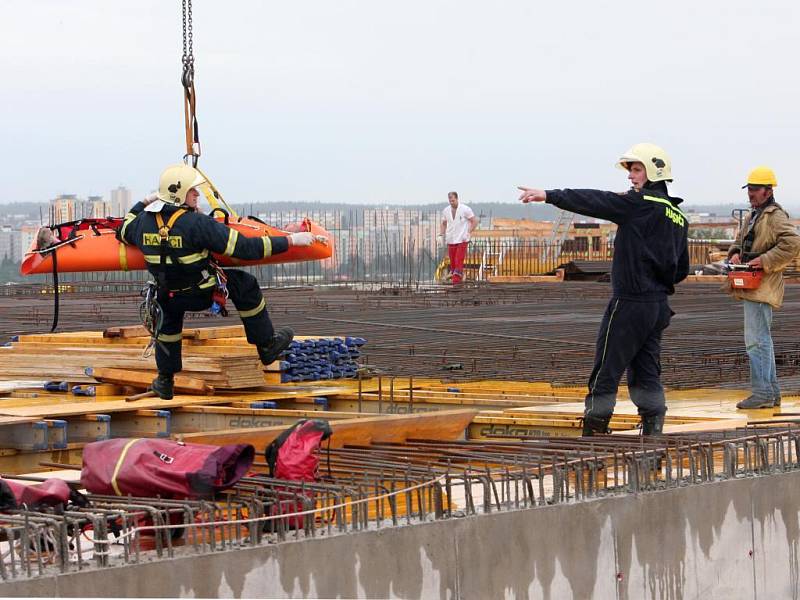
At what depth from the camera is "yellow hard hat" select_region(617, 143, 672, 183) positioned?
31.6ft

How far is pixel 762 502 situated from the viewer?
8.77 m

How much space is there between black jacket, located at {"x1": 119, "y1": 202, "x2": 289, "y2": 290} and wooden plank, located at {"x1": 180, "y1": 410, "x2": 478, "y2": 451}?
1317mm

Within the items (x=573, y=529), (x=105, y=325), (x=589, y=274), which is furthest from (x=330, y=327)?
(x=589, y=274)

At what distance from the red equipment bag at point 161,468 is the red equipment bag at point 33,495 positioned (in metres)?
0.38

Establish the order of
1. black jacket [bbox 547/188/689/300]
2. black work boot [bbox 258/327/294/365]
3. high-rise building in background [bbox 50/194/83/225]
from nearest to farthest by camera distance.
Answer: black jacket [bbox 547/188/689/300] < black work boot [bbox 258/327/294/365] < high-rise building in background [bbox 50/194/83/225]

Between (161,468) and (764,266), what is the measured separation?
614 centimetres

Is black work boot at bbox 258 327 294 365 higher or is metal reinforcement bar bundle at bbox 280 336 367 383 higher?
black work boot at bbox 258 327 294 365

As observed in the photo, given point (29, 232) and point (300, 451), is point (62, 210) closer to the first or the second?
point (29, 232)

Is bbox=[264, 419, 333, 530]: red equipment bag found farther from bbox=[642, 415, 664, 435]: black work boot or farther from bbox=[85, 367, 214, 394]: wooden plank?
bbox=[85, 367, 214, 394]: wooden plank

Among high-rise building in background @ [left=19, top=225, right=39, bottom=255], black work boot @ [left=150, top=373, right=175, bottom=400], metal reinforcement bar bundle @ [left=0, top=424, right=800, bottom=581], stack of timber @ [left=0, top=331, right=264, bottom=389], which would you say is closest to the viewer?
metal reinforcement bar bundle @ [left=0, top=424, right=800, bottom=581]

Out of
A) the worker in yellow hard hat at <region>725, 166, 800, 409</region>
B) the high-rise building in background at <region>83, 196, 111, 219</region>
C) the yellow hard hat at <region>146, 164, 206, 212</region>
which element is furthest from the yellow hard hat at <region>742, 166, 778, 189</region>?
the high-rise building in background at <region>83, 196, 111, 219</region>

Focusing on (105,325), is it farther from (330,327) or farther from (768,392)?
(768,392)

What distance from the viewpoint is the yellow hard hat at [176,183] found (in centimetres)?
1055

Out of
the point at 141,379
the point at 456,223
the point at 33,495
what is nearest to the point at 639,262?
the point at 33,495
